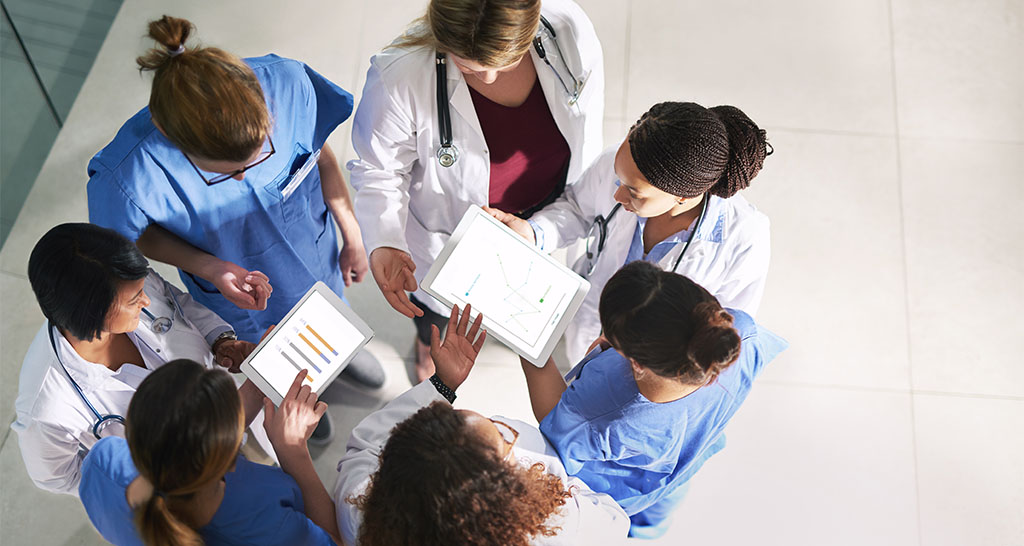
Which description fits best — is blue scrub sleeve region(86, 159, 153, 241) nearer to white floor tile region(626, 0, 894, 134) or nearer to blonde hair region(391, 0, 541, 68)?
blonde hair region(391, 0, 541, 68)

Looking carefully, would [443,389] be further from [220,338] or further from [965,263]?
[965,263]

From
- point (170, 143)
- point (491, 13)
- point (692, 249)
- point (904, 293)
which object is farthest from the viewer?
point (904, 293)

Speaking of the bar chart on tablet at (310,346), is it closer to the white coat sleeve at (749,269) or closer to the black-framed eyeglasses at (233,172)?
the black-framed eyeglasses at (233,172)

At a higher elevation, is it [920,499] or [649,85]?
[649,85]

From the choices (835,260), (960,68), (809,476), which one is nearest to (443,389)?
(809,476)

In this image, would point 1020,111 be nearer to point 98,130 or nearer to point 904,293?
point 904,293

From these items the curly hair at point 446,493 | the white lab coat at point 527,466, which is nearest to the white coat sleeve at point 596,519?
the white lab coat at point 527,466

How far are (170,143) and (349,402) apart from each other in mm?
1252

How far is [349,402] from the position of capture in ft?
8.35

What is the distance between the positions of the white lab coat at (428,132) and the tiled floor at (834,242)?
850 millimetres

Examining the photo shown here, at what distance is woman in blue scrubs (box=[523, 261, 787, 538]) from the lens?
1363mm

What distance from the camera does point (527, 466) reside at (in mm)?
1521

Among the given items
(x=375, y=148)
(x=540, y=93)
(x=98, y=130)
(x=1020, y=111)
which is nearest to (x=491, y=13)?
(x=540, y=93)

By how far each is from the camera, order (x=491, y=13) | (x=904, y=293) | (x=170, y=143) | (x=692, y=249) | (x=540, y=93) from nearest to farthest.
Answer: (x=491, y=13) → (x=170, y=143) → (x=692, y=249) → (x=540, y=93) → (x=904, y=293)
